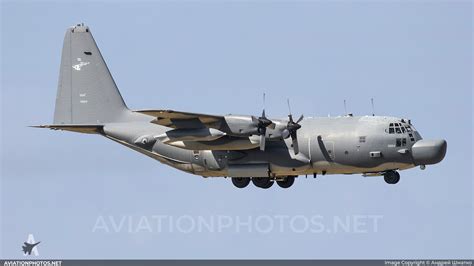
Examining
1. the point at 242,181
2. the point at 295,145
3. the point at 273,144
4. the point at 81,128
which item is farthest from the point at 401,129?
the point at 81,128

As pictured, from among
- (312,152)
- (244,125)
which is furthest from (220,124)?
(312,152)

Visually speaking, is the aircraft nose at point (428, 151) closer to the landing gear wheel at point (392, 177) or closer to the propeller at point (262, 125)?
the landing gear wheel at point (392, 177)

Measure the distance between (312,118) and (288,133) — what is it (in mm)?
1683

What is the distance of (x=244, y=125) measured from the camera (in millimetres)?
37250

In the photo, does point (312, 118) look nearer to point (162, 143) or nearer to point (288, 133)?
point (288, 133)

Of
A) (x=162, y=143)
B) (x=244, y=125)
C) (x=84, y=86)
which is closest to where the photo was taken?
(x=244, y=125)

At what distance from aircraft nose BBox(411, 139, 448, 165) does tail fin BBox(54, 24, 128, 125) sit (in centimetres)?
1200

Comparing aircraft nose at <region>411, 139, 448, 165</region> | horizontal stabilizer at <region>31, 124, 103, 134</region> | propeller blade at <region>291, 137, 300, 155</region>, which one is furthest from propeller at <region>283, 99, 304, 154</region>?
horizontal stabilizer at <region>31, 124, 103, 134</region>

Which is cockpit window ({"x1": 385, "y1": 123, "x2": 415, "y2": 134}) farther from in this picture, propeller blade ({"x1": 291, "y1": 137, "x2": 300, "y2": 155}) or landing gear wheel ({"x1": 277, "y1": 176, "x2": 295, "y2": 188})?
landing gear wheel ({"x1": 277, "y1": 176, "x2": 295, "y2": 188})

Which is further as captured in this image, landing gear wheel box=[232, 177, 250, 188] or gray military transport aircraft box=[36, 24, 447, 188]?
landing gear wheel box=[232, 177, 250, 188]

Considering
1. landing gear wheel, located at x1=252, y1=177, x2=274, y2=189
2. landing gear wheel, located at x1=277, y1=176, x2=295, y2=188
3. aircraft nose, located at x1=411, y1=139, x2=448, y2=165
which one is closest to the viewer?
aircraft nose, located at x1=411, y1=139, x2=448, y2=165

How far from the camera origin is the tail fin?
42.9m

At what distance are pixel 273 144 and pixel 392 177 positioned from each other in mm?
4475

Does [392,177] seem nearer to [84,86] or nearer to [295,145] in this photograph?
[295,145]
